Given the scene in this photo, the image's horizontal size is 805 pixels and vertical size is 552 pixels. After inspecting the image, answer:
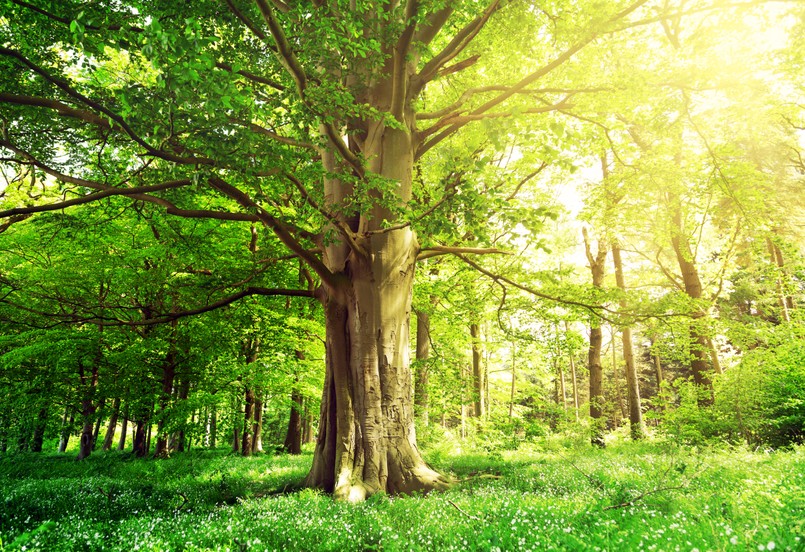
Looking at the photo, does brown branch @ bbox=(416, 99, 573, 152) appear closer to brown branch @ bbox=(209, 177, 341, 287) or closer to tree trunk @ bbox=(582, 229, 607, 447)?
brown branch @ bbox=(209, 177, 341, 287)

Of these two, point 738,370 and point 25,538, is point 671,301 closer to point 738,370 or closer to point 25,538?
point 738,370

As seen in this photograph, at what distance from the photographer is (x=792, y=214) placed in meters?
18.3

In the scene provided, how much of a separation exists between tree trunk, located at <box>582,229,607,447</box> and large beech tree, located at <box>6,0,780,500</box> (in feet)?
30.2

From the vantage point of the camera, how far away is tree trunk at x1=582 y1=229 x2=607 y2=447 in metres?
15.9

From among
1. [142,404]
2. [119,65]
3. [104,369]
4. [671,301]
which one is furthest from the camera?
[104,369]

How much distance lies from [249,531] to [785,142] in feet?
85.0

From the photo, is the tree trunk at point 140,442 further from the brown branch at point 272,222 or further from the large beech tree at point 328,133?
the brown branch at point 272,222

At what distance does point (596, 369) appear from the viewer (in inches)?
652

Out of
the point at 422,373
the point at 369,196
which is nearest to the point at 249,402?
the point at 422,373

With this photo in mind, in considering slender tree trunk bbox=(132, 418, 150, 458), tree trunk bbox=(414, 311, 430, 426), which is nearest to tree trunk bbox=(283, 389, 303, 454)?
tree trunk bbox=(414, 311, 430, 426)

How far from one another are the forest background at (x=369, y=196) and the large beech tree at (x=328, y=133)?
0.18ft

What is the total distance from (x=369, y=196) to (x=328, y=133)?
1.12m

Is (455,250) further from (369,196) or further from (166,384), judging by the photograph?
(166,384)

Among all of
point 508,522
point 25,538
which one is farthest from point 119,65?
point 508,522
